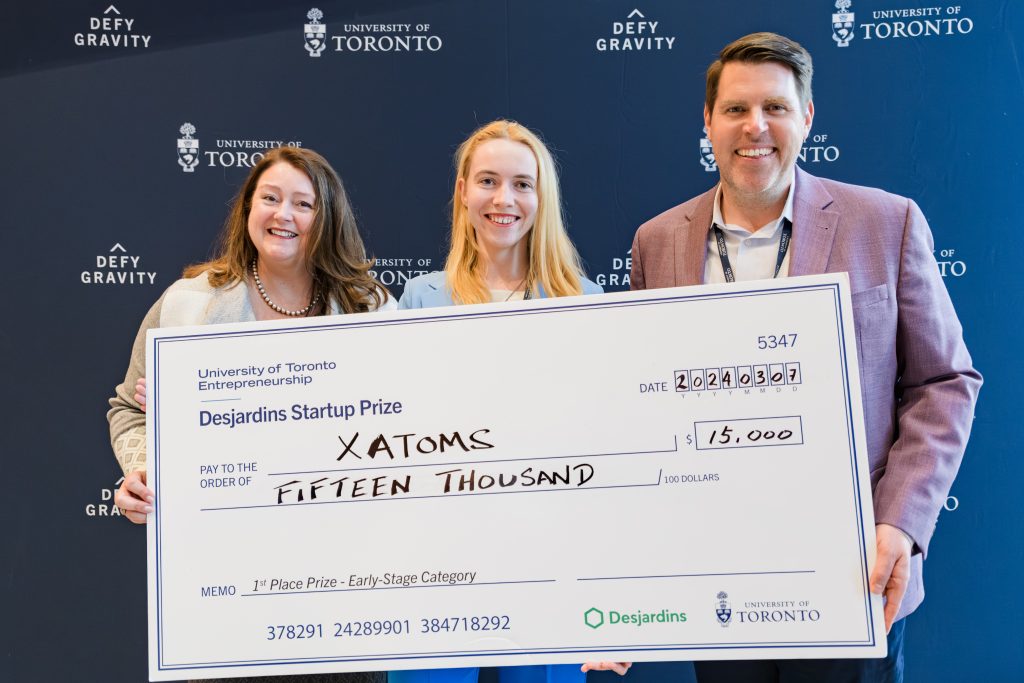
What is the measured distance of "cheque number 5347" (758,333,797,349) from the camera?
→ 1.57 metres

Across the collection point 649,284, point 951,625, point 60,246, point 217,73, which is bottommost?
point 951,625

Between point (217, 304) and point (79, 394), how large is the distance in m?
1.37

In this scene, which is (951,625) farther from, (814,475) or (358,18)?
(358,18)

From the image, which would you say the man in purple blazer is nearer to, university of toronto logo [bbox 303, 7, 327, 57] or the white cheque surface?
the white cheque surface

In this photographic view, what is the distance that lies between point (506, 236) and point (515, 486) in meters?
0.80

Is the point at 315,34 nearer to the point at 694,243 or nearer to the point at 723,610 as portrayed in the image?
the point at 694,243

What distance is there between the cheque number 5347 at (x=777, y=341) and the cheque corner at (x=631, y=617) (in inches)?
21.3

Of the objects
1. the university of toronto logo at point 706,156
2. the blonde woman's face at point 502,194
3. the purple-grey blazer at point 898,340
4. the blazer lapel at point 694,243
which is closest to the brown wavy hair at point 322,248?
the blonde woman's face at point 502,194

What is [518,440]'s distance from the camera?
162cm

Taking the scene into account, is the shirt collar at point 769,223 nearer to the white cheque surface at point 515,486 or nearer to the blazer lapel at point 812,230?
the blazer lapel at point 812,230

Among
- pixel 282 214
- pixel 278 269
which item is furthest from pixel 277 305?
pixel 282 214

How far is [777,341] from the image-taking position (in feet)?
5.16

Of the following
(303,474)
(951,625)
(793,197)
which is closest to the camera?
(303,474)

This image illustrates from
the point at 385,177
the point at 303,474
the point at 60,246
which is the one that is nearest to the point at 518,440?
the point at 303,474
